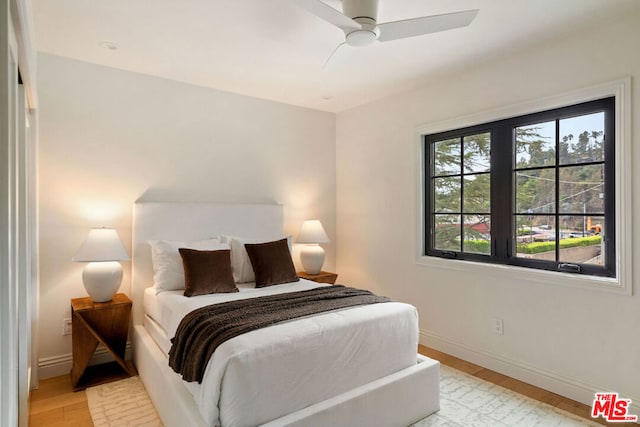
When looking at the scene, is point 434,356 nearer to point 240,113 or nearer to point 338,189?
point 338,189

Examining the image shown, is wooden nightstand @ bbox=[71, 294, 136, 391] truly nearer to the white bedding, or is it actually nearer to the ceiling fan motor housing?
the white bedding

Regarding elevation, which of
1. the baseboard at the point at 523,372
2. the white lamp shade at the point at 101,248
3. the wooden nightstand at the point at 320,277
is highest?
the white lamp shade at the point at 101,248

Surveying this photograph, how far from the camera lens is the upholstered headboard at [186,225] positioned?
10.5ft

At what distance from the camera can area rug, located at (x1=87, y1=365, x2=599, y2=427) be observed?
7.53 feet

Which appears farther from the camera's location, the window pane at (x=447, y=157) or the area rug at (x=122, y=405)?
the window pane at (x=447, y=157)

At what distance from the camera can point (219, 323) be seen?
80.0 inches

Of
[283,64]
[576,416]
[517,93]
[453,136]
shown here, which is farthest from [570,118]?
[283,64]

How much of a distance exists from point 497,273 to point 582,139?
46.5 inches

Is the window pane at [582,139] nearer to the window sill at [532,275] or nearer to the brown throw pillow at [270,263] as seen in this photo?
the window sill at [532,275]

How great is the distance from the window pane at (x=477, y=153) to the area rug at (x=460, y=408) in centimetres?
180

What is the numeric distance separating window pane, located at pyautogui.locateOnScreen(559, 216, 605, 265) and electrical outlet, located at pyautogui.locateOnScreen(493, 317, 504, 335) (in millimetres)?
689

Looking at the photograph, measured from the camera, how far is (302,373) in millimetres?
1869

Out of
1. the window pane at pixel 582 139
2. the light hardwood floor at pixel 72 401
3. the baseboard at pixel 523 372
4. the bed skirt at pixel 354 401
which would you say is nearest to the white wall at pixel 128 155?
the light hardwood floor at pixel 72 401

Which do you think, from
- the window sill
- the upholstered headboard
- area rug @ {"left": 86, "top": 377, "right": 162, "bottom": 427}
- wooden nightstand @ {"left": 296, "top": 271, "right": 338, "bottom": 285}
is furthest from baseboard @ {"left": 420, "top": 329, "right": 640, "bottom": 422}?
area rug @ {"left": 86, "top": 377, "right": 162, "bottom": 427}
